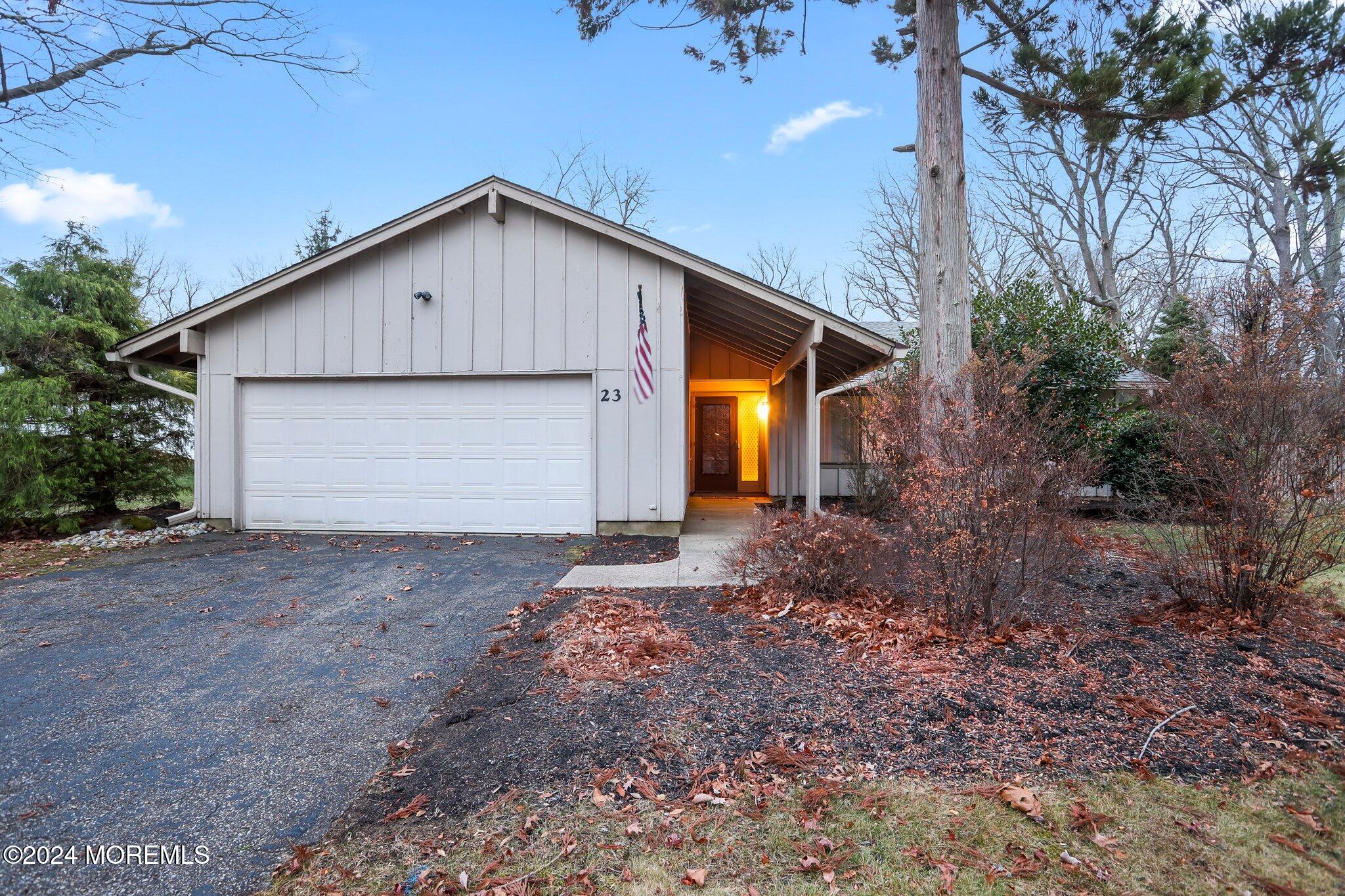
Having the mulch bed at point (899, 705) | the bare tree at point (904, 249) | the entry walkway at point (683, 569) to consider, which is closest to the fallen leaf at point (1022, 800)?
the mulch bed at point (899, 705)

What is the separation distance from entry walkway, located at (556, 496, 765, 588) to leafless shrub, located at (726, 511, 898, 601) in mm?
944

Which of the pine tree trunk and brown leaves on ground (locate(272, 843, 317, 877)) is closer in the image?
brown leaves on ground (locate(272, 843, 317, 877))

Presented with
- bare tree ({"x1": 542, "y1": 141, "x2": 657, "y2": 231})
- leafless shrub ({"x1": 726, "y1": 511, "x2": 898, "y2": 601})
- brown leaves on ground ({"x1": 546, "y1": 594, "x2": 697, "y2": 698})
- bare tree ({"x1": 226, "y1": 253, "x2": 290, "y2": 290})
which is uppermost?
bare tree ({"x1": 542, "y1": 141, "x2": 657, "y2": 231})

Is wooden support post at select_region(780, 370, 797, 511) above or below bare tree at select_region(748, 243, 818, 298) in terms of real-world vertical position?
below

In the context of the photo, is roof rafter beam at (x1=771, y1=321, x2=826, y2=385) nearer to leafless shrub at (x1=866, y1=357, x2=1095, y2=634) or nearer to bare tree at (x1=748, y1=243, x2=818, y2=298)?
leafless shrub at (x1=866, y1=357, x2=1095, y2=634)

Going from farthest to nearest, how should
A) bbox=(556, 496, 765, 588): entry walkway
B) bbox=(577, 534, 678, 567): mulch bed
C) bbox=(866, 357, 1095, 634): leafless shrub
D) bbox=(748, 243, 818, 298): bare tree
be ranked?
bbox=(748, 243, 818, 298): bare tree < bbox=(577, 534, 678, 567): mulch bed < bbox=(556, 496, 765, 588): entry walkway < bbox=(866, 357, 1095, 634): leafless shrub

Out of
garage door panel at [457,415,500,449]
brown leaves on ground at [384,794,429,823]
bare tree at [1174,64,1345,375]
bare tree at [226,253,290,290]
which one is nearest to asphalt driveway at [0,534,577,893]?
brown leaves on ground at [384,794,429,823]

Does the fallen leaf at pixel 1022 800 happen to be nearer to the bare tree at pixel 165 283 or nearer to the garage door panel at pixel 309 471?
the garage door panel at pixel 309 471

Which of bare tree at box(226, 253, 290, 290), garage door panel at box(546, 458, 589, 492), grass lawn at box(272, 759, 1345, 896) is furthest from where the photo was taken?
bare tree at box(226, 253, 290, 290)

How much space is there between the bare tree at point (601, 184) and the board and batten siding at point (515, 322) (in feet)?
46.4

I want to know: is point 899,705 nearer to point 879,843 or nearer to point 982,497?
point 879,843

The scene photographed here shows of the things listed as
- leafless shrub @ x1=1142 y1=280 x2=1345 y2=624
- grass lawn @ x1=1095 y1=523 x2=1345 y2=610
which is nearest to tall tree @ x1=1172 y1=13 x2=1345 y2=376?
grass lawn @ x1=1095 y1=523 x2=1345 y2=610

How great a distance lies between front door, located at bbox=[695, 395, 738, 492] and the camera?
44.6 ft

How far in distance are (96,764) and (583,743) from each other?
215 cm
